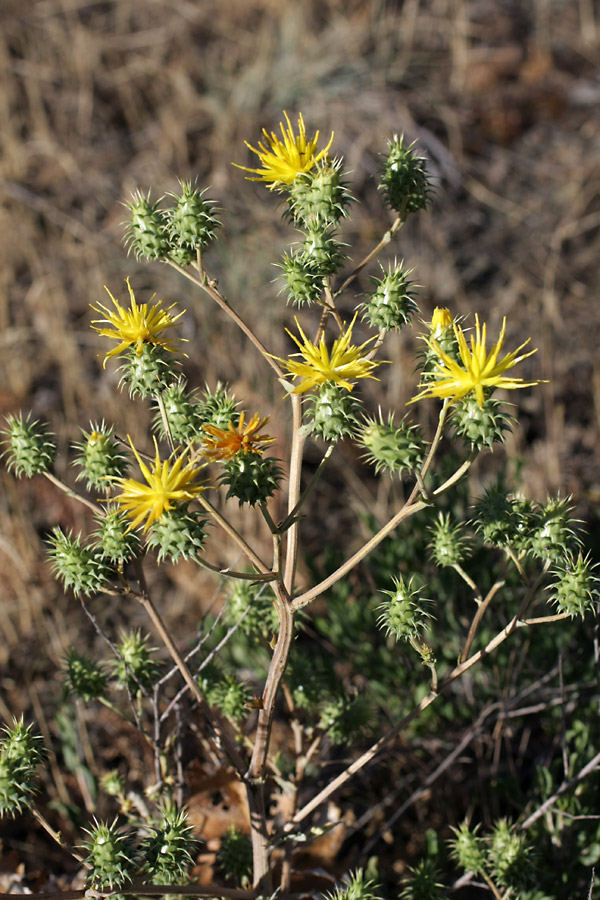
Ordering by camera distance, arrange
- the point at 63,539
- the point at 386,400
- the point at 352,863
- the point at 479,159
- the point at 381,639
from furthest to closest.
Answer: the point at 479,159
the point at 386,400
the point at 381,639
the point at 352,863
the point at 63,539

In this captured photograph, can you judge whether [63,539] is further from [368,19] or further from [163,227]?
[368,19]

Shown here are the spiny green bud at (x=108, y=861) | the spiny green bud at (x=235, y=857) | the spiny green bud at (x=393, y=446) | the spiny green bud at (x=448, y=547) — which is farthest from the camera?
the spiny green bud at (x=235, y=857)

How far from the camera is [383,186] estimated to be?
2.24 meters

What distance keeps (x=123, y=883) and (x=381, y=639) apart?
1.83 meters

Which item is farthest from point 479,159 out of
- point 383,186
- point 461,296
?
point 383,186

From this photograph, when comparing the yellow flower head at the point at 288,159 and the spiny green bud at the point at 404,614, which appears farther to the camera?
the yellow flower head at the point at 288,159

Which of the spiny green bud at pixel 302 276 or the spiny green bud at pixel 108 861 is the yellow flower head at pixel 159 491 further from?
the spiny green bud at pixel 108 861

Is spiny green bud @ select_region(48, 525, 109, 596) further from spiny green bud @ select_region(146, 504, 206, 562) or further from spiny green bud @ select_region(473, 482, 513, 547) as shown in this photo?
spiny green bud @ select_region(473, 482, 513, 547)

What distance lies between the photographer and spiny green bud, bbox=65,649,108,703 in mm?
2408

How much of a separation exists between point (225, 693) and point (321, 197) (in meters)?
1.50

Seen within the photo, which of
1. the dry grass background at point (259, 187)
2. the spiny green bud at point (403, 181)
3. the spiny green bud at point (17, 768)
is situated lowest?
the spiny green bud at point (17, 768)

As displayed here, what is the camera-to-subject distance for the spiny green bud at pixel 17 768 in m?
1.88

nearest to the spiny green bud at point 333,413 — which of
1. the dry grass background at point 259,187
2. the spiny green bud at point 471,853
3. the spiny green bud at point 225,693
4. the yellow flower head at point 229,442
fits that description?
the yellow flower head at point 229,442

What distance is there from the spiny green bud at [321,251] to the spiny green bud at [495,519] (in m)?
0.71
